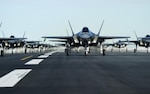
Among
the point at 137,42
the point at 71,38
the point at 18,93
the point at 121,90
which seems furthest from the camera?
the point at 137,42

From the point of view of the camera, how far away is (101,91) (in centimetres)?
685

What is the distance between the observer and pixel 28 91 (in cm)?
681

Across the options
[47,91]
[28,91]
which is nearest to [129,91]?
[47,91]

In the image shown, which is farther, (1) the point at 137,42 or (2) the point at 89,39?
(1) the point at 137,42

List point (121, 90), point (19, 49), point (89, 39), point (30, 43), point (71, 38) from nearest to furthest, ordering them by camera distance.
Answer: point (121, 90) < point (89, 39) < point (71, 38) < point (19, 49) < point (30, 43)

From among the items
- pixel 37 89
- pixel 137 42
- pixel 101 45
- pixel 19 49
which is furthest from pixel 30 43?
pixel 37 89

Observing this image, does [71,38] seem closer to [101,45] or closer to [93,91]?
[101,45]

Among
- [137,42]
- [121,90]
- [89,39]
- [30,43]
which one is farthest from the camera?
[30,43]

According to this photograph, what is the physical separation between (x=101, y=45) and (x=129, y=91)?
3068 cm

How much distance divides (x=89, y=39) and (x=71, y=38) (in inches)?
172

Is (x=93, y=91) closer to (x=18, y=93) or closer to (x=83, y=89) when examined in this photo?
(x=83, y=89)

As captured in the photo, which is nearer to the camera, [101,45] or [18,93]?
[18,93]

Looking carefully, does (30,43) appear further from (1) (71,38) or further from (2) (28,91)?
(2) (28,91)

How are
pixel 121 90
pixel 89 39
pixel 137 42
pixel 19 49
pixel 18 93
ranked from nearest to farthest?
pixel 18 93 < pixel 121 90 < pixel 89 39 < pixel 137 42 < pixel 19 49
